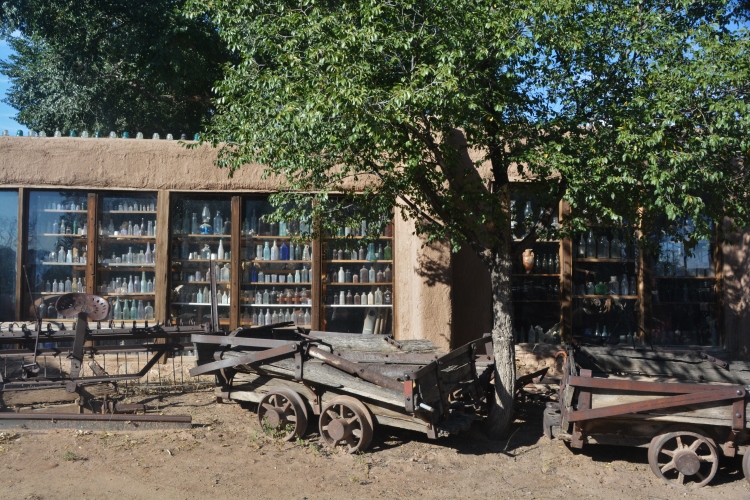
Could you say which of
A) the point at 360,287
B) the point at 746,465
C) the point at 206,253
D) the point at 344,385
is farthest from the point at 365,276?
the point at 746,465

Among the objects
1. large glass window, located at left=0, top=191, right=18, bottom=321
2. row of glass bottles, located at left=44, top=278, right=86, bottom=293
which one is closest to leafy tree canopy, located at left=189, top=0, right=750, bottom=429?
row of glass bottles, located at left=44, top=278, right=86, bottom=293

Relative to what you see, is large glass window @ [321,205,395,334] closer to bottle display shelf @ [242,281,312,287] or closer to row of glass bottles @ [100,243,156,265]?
bottle display shelf @ [242,281,312,287]

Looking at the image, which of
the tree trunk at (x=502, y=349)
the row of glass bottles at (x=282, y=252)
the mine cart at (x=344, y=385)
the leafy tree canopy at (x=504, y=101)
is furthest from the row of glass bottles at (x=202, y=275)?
the tree trunk at (x=502, y=349)

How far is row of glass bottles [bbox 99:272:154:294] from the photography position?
1084 cm

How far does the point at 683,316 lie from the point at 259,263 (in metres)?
6.49

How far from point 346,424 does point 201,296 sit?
4.60m

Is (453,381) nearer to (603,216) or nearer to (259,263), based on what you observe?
(603,216)

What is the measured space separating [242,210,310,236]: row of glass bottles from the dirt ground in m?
3.70

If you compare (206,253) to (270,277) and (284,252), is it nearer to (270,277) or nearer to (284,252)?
(270,277)

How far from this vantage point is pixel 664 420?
21.7 feet

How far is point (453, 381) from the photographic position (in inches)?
290

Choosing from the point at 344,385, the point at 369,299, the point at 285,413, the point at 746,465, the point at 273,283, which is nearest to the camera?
the point at 746,465

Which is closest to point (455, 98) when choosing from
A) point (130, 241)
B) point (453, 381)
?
point (453, 381)

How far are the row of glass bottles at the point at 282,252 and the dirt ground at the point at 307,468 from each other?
11.6ft
